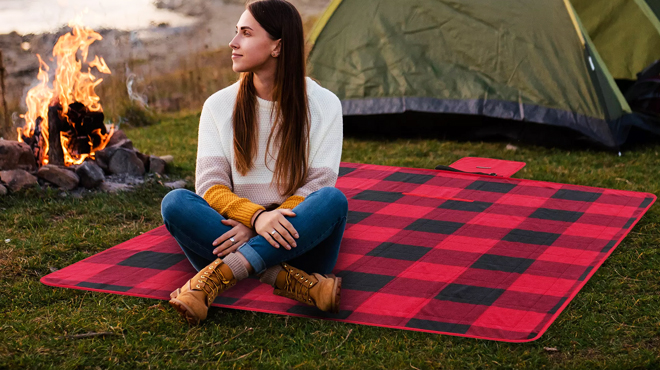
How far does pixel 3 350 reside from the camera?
2559 millimetres

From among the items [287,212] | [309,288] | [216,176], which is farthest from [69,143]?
[309,288]

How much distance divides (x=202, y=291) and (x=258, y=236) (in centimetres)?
28

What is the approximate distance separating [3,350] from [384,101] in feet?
13.1

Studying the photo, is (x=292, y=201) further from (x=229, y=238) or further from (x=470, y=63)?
(x=470, y=63)

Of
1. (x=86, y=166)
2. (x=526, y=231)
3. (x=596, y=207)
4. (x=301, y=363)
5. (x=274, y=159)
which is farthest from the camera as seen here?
(x=86, y=166)

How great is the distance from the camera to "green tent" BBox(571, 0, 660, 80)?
20.3 feet

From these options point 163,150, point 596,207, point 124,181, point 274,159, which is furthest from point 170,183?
point 596,207

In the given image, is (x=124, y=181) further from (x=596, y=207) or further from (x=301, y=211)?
(x=596, y=207)

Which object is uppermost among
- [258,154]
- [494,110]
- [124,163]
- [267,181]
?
[258,154]

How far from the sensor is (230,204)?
294 centimetres

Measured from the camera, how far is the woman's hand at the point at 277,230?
2779 mm

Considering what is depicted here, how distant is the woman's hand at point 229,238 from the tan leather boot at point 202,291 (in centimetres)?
5

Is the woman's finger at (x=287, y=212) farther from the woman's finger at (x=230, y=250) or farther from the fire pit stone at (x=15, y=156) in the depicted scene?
the fire pit stone at (x=15, y=156)

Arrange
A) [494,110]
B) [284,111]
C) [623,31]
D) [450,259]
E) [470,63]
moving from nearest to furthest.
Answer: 1. [284,111]
2. [450,259]
3. [494,110]
4. [470,63]
5. [623,31]
